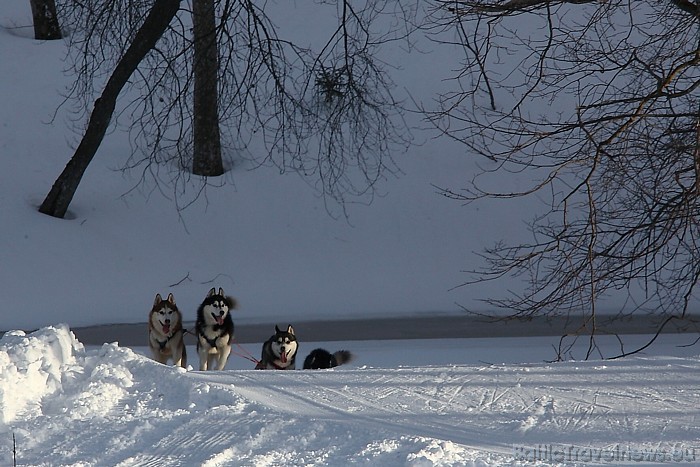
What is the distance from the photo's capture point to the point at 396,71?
953 inches

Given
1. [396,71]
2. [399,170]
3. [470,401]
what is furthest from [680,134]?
[396,71]

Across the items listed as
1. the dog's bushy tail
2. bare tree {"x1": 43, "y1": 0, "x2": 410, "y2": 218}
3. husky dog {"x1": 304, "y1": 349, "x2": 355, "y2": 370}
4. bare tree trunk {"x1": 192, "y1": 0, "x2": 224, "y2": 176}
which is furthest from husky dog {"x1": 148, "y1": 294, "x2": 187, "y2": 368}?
bare tree trunk {"x1": 192, "y1": 0, "x2": 224, "y2": 176}

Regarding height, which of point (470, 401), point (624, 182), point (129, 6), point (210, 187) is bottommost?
point (470, 401)

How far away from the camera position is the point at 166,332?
1050 centimetres

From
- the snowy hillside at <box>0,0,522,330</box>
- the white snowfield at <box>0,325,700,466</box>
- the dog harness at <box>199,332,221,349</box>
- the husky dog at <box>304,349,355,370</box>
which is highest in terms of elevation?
the snowy hillside at <box>0,0,522,330</box>

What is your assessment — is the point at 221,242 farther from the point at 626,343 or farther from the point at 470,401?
the point at 470,401

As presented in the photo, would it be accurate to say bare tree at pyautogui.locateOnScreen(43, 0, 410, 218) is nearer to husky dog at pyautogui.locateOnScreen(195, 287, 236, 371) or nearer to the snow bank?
husky dog at pyautogui.locateOnScreen(195, 287, 236, 371)

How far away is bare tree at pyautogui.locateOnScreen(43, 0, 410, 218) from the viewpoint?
1388 centimetres

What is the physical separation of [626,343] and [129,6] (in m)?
9.41

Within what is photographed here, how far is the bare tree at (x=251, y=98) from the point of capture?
13875 mm

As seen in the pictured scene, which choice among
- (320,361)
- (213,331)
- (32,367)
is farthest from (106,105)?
(32,367)

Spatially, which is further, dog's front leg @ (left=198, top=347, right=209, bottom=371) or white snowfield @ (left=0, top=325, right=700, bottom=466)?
dog's front leg @ (left=198, top=347, right=209, bottom=371)

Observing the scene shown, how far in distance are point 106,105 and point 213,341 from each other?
22.8 ft

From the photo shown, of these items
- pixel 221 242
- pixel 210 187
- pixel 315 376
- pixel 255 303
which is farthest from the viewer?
pixel 210 187
